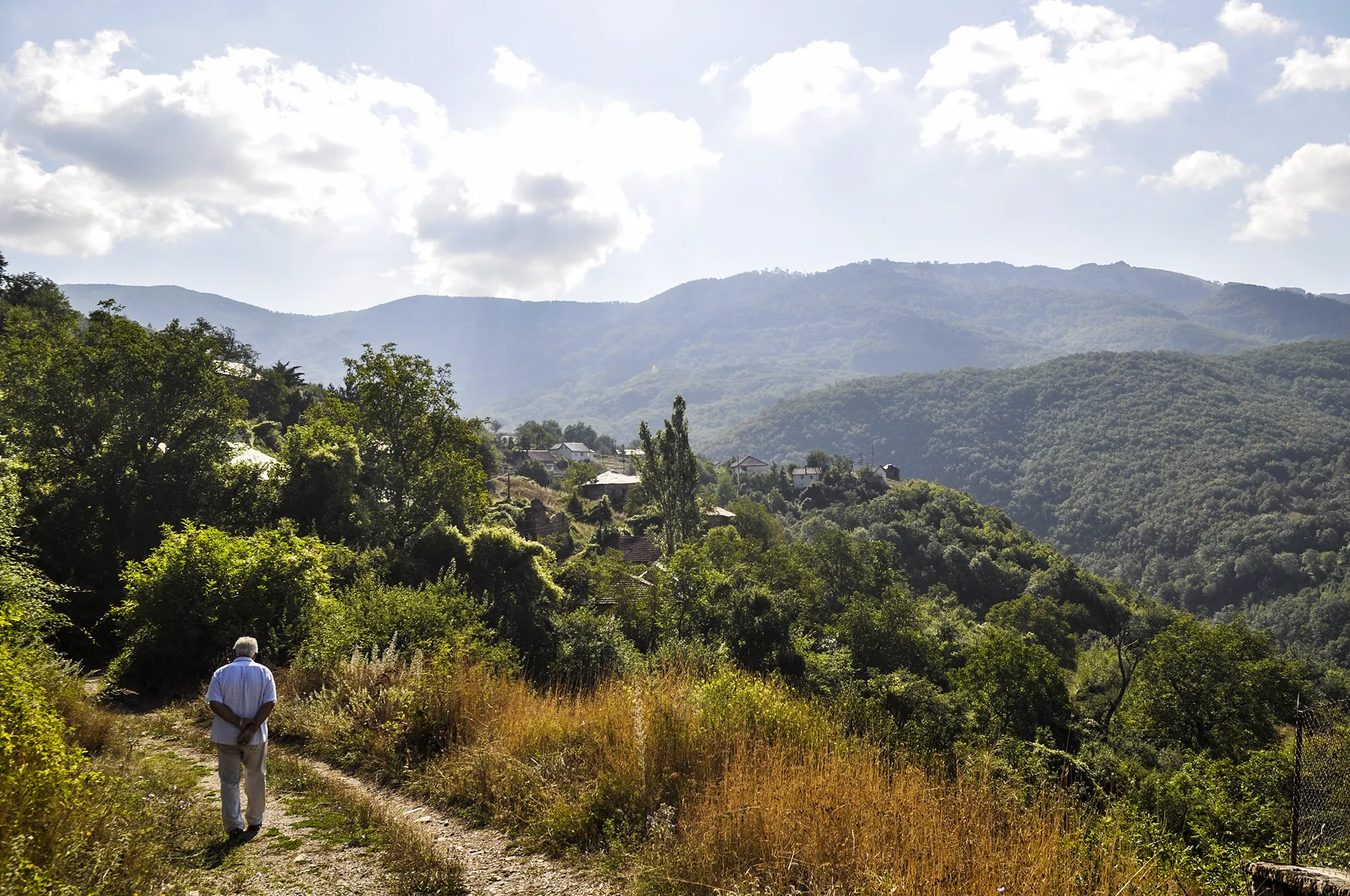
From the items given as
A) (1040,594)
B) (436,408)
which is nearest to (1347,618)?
(1040,594)

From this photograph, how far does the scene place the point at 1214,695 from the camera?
25.2 meters

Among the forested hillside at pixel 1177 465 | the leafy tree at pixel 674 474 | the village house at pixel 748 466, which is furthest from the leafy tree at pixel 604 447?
the leafy tree at pixel 674 474

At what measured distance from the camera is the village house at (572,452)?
110062mm

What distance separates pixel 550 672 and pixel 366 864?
31.8 feet

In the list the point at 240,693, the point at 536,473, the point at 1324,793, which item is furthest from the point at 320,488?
the point at 536,473

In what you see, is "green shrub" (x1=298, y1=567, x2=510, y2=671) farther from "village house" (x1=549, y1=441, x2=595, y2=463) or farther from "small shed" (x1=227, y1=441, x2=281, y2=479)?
"village house" (x1=549, y1=441, x2=595, y2=463)

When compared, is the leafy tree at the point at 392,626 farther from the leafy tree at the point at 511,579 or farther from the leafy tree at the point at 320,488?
the leafy tree at the point at 320,488

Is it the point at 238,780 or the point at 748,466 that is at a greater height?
the point at 238,780

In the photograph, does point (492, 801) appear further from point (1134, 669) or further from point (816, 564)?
point (1134, 669)

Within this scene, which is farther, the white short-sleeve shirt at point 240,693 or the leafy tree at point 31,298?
the leafy tree at point 31,298

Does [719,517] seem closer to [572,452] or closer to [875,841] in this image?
[875,841]

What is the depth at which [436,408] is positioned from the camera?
89.1ft

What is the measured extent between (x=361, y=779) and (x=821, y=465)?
4149 inches

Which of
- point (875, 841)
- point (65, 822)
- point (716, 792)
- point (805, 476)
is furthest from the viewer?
point (805, 476)
